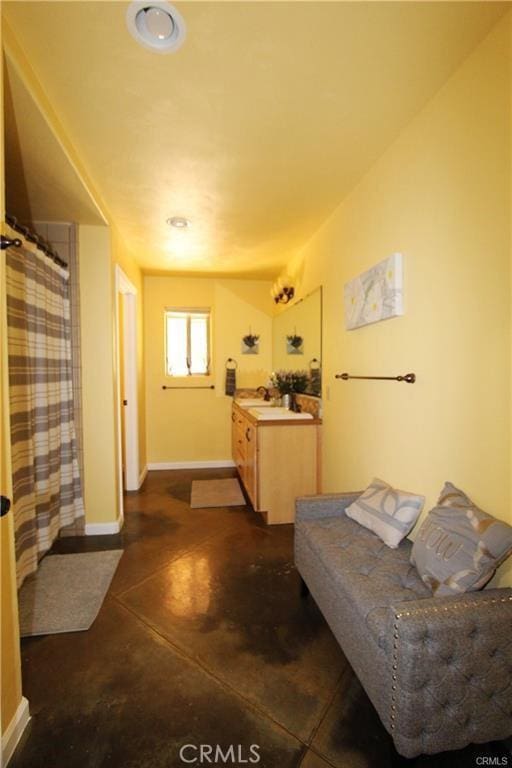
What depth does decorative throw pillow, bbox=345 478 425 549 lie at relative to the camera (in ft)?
5.38

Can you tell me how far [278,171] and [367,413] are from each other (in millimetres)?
1595

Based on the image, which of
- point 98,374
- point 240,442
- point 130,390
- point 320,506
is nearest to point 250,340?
point 240,442

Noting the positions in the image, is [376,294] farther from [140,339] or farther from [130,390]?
[140,339]

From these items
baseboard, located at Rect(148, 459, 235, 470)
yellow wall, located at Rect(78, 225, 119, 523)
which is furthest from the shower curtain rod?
baseboard, located at Rect(148, 459, 235, 470)

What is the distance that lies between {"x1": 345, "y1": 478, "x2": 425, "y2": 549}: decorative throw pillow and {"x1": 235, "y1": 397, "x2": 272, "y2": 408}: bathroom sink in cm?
205

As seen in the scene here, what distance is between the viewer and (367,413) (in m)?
2.20

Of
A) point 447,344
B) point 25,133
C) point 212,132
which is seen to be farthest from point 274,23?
point 447,344

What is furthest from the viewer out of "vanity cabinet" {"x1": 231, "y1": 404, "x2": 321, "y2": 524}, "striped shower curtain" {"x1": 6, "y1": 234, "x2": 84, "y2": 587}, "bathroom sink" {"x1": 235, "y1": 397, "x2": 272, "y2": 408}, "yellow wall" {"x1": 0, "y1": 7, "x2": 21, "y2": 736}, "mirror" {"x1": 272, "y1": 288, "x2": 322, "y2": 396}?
"bathroom sink" {"x1": 235, "y1": 397, "x2": 272, "y2": 408}

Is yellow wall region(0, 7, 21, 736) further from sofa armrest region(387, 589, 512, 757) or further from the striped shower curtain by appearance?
sofa armrest region(387, 589, 512, 757)

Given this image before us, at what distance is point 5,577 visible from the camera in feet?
3.77

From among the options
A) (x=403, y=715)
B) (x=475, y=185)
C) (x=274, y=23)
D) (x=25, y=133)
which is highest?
(x=274, y=23)

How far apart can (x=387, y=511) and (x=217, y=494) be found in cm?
227

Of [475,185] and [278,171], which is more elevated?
[278,171]

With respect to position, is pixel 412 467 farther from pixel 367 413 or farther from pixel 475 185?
pixel 475 185
